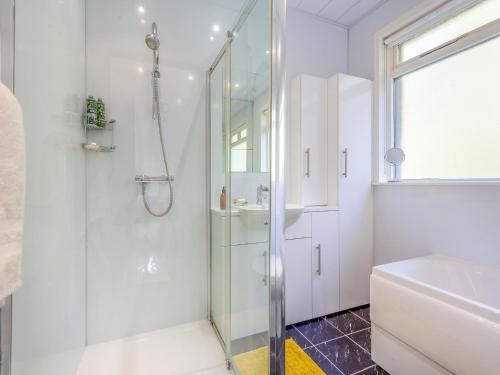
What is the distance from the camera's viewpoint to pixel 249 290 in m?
1.26

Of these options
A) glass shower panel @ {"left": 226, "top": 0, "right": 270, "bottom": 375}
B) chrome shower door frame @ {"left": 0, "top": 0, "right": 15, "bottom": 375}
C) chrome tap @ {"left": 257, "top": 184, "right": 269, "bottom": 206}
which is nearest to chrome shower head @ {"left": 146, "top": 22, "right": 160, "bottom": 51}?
glass shower panel @ {"left": 226, "top": 0, "right": 270, "bottom": 375}

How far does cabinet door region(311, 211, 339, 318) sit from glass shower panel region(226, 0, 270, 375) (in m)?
0.77

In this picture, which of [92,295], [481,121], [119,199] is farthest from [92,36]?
[481,121]

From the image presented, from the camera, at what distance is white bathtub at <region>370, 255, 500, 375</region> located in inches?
36.6

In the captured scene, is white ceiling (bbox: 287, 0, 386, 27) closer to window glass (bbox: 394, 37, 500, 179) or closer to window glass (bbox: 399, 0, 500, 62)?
window glass (bbox: 399, 0, 500, 62)

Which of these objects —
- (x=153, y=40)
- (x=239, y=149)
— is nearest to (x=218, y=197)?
(x=239, y=149)

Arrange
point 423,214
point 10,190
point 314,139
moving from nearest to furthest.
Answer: point 10,190
point 423,214
point 314,139

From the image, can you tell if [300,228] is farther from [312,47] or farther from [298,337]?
[312,47]

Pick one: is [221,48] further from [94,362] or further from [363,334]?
[363,334]

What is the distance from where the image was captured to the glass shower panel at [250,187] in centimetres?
109

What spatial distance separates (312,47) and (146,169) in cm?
187

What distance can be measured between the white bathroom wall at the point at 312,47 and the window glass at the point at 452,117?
25.5 inches

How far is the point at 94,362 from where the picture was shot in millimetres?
1387

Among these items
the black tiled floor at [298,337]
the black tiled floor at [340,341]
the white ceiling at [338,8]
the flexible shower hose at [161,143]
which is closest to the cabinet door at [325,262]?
the black tiled floor at [340,341]
